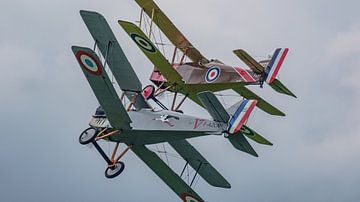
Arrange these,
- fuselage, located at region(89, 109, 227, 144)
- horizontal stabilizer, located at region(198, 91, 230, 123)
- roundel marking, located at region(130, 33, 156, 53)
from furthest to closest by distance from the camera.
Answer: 1. roundel marking, located at region(130, 33, 156, 53)
2. fuselage, located at region(89, 109, 227, 144)
3. horizontal stabilizer, located at region(198, 91, 230, 123)

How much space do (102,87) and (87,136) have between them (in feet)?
6.63

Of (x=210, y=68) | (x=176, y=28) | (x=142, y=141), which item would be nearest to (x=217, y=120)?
(x=142, y=141)

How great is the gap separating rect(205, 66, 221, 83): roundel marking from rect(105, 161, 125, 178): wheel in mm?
4951

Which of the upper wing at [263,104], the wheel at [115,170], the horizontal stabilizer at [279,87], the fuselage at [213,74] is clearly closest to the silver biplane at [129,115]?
the wheel at [115,170]

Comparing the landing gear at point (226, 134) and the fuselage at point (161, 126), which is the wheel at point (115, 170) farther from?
the landing gear at point (226, 134)

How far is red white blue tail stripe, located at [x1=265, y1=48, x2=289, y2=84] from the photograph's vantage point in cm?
3175

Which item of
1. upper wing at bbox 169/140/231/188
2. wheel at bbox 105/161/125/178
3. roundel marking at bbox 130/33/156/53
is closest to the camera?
wheel at bbox 105/161/125/178

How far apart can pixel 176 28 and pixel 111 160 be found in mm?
6876

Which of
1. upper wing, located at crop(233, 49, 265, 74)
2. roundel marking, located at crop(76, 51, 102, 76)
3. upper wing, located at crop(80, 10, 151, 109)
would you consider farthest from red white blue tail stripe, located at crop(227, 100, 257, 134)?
roundel marking, located at crop(76, 51, 102, 76)

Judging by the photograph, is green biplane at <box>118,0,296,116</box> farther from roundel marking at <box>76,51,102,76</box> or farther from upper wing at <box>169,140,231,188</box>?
roundel marking at <box>76,51,102,76</box>

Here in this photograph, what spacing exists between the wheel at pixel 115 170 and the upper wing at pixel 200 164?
368 centimetres

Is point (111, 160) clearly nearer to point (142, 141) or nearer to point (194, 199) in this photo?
point (142, 141)

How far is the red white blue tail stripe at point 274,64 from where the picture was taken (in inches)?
1250

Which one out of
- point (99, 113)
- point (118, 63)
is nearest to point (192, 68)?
point (118, 63)
